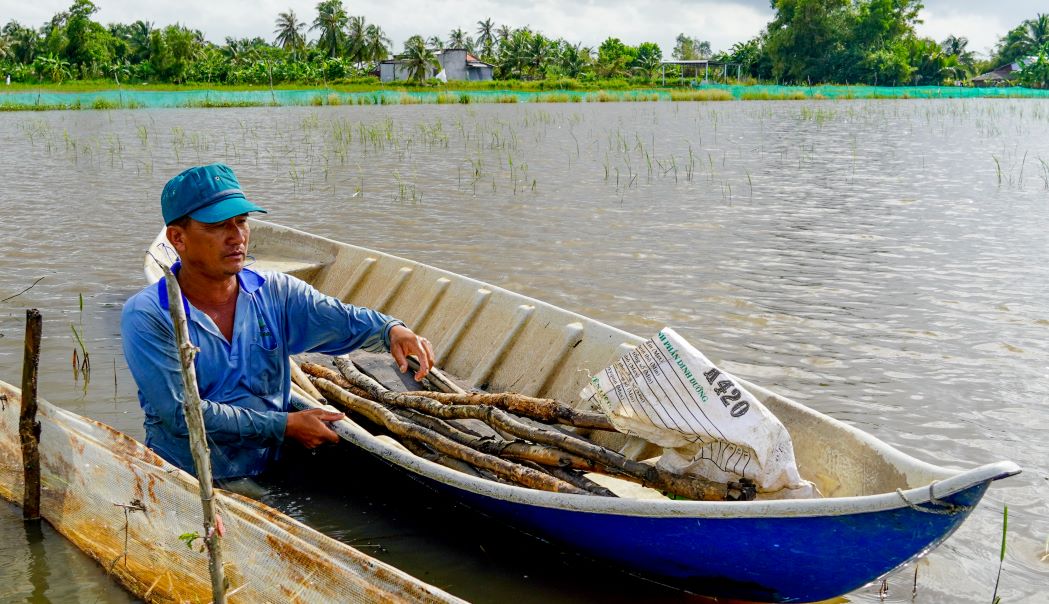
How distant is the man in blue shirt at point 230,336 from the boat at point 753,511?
406 millimetres

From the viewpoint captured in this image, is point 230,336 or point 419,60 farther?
point 419,60

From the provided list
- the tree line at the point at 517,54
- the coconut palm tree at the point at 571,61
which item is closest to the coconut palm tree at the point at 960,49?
the tree line at the point at 517,54

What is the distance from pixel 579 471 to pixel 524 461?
255mm

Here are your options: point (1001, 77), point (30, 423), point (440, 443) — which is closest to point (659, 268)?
point (440, 443)

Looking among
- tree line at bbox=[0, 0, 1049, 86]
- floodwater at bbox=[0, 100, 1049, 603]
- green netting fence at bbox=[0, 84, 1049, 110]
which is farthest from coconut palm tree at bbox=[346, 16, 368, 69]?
floodwater at bbox=[0, 100, 1049, 603]

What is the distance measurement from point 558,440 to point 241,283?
138 cm

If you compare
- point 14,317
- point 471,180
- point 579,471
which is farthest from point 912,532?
point 471,180

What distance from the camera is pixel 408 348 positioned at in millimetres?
3471

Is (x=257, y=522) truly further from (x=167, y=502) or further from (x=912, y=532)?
(x=912, y=532)

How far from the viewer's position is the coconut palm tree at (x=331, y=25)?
72.1 metres

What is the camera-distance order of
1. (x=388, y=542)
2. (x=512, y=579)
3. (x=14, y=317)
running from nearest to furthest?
(x=512, y=579) → (x=388, y=542) → (x=14, y=317)

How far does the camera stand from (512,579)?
3.67 m

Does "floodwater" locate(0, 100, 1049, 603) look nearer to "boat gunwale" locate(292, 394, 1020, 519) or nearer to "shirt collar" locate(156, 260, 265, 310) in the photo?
"boat gunwale" locate(292, 394, 1020, 519)

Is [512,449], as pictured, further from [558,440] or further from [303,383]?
[303,383]
